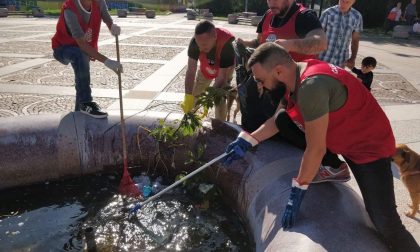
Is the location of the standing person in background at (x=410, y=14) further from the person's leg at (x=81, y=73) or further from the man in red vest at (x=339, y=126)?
the man in red vest at (x=339, y=126)

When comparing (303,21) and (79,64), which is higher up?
(303,21)

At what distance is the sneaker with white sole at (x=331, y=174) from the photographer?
112 inches

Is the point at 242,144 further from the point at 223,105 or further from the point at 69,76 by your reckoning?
the point at 69,76

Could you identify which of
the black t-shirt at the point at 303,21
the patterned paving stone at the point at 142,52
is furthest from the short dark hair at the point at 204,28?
the patterned paving stone at the point at 142,52

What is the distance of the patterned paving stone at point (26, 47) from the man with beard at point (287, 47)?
28.2 ft

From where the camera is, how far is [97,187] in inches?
156

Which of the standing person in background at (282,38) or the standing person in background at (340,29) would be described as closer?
the standing person in background at (282,38)

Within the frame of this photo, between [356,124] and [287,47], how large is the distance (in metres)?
1.06

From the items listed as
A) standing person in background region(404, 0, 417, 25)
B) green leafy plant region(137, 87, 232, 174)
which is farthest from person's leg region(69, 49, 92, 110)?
standing person in background region(404, 0, 417, 25)

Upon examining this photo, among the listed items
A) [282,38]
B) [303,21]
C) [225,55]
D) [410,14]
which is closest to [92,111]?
[225,55]

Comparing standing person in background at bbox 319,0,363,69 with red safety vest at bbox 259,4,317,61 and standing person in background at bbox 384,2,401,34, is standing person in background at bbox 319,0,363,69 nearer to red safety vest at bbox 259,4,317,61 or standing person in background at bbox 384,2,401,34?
red safety vest at bbox 259,4,317,61

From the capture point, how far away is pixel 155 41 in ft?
46.0

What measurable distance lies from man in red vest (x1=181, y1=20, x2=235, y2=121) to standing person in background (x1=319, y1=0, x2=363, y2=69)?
1485 millimetres

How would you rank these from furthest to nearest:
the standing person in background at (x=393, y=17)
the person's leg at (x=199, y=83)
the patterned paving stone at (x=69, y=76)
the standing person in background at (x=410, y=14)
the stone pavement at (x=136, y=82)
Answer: the standing person in background at (x=410, y=14) → the standing person in background at (x=393, y=17) → the patterned paving stone at (x=69, y=76) → the stone pavement at (x=136, y=82) → the person's leg at (x=199, y=83)
